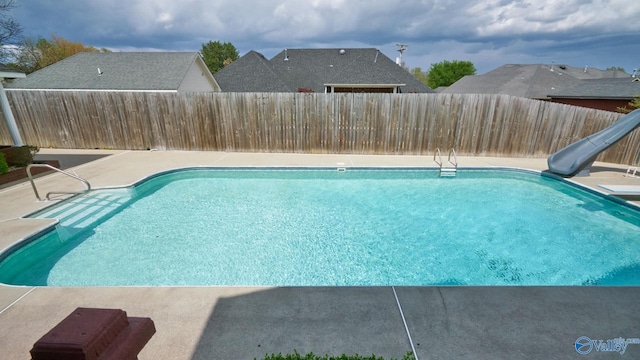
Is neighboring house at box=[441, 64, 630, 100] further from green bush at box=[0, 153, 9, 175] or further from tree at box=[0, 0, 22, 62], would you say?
tree at box=[0, 0, 22, 62]

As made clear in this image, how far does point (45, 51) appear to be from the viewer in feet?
122

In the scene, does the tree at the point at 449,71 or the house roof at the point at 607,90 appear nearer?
the house roof at the point at 607,90

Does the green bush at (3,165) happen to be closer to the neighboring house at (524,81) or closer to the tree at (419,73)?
the neighboring house at (524,81)

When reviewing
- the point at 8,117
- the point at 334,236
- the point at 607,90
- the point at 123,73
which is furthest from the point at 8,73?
the point at 607,90

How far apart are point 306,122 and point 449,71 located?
59131 mm

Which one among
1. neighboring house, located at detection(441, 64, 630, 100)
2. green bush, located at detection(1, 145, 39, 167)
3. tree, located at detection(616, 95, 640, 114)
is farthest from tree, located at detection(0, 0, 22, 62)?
neighboring house, located at detection(441, 64, 630, 100)

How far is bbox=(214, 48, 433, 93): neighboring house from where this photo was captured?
1947 cm

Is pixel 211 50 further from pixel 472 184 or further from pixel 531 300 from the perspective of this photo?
pixel 531 300

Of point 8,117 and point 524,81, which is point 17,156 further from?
point 524,81

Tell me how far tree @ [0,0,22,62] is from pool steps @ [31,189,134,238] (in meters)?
9.21

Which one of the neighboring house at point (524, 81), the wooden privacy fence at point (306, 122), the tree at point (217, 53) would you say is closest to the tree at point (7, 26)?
the wooden privacy fence at point (306, 122)

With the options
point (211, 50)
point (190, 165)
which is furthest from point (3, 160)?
point (211, 50)

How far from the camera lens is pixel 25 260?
4.60 m

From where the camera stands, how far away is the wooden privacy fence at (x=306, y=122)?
33.3ft
